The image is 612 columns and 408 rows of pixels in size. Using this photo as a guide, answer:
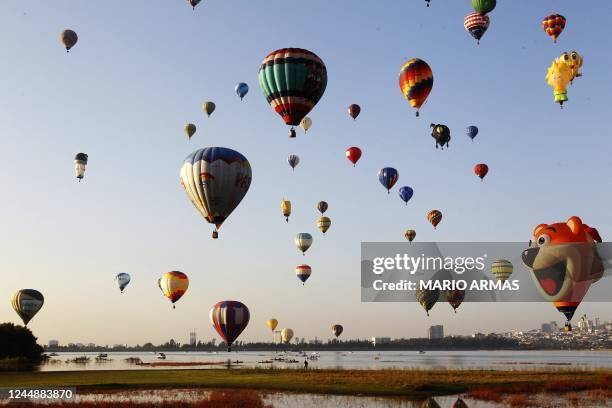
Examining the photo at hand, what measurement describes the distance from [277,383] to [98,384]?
15106mm

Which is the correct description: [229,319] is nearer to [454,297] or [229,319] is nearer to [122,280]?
[454,297]

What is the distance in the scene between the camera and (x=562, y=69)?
56.0 metres

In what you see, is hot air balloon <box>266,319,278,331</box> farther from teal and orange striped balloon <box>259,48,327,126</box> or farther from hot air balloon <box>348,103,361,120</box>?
teal and orange striped balloon <box>259,48,327,126</box>

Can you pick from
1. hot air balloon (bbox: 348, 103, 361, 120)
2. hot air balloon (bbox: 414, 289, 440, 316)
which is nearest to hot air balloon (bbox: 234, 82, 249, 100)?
hot air balloon (bbox: 348, 103, 361, 120)

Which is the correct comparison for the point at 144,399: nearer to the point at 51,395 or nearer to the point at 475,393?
the point at 51,395

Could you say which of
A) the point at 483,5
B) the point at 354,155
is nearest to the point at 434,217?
the point at 354,155

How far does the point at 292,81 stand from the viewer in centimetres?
4584

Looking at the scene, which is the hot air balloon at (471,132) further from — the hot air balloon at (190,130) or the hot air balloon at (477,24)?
the hot air balloon at (190,130)

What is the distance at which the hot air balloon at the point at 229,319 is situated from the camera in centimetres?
5825

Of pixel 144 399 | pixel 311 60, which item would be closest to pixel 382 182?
pixel 311 60

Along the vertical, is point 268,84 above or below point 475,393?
above

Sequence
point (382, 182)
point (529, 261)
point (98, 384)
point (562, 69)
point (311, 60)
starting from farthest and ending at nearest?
1. point (382, 182)
2. point (562, 69)
3. point (98, 384)
4. point (311, 60)
5. point (529, 261)

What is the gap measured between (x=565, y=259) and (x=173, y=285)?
4688 cm

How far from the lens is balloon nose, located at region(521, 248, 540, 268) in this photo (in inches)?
1641
